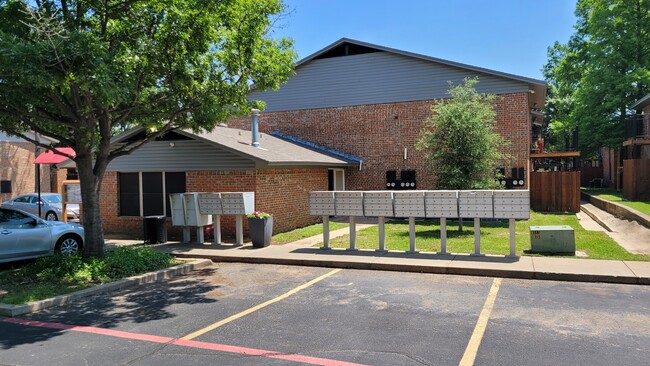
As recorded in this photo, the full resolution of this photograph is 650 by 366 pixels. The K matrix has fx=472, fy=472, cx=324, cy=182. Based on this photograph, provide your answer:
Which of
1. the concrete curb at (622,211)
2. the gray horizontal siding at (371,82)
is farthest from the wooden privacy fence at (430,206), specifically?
the gray horizontal siding at (371,82)

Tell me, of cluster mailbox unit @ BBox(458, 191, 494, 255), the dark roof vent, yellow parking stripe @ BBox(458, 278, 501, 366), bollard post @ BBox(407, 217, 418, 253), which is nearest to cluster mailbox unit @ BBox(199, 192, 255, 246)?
bollard post @ BBox(407, 217, 418, 253)

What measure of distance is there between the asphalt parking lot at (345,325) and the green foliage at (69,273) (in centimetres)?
72

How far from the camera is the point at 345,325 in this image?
6031 millimetres

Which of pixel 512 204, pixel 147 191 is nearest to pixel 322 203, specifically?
pixel 512 204

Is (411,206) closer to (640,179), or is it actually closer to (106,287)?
(106,287)

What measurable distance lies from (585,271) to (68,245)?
35.6 feet

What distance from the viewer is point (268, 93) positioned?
78.6 ft

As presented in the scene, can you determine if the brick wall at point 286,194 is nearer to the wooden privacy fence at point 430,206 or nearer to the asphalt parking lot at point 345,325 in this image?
the wooden privacy fence at point 430,206

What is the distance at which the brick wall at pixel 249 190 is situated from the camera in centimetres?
1422

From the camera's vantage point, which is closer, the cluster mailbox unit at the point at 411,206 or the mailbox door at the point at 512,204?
the mailbox door at the point at 512,204

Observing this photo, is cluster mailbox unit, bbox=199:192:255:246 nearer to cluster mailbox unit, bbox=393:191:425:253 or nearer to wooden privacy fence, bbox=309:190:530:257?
wooden privacy fence, bbox=309:190:530:257

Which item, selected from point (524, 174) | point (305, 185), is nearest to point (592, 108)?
point (524, 174)

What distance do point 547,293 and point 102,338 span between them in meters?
6.53

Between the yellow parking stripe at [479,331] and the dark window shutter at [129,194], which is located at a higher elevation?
the dark window shutter at [129,194]
